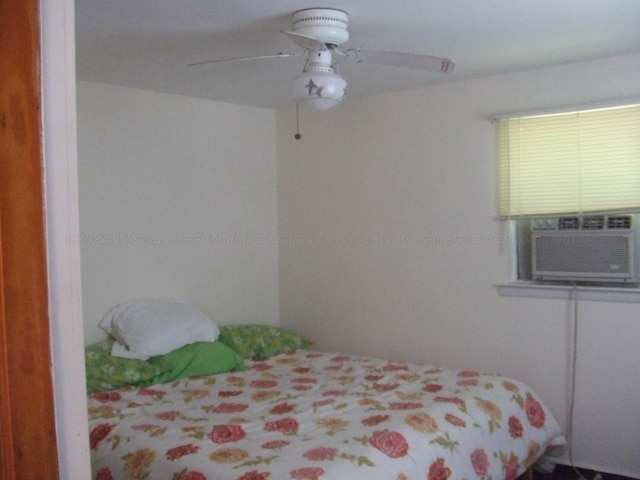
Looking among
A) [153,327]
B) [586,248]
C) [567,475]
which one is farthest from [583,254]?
[153,327]

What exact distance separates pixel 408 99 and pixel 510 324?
1.45m

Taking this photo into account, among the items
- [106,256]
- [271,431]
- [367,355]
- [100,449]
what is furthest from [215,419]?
[367,355]

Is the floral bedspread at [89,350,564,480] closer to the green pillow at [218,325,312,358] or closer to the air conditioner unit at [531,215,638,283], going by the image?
the green pillow at [218,325,312,358]

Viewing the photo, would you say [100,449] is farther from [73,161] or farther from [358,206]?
[358,206]

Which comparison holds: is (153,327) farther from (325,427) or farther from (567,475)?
(567,475)

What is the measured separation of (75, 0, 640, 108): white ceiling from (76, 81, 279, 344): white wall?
281 mm

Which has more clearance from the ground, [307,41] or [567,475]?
[307,41]

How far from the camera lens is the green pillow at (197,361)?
3.13m

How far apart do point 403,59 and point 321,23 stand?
341 mm

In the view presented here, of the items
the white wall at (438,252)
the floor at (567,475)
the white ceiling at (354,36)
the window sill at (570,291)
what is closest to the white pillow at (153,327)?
the white wall at (438,252)

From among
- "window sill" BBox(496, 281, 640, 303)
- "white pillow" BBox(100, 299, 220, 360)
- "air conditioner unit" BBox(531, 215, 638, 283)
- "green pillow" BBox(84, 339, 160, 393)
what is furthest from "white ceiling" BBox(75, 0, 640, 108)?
"green pillow" BBox(84, 339, 160, 393)

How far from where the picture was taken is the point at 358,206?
3.89 metres

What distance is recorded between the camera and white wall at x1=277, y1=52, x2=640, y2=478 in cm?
307

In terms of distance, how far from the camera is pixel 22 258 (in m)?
0.68
